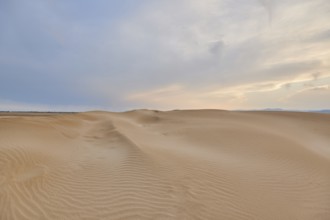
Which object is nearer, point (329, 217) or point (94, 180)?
point (329, 217)

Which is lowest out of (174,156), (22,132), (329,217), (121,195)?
(329,217)

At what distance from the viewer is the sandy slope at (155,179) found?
472 cm

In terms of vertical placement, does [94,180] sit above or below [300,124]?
below

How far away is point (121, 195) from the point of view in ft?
16.9

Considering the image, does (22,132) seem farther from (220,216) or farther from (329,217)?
(329,217)

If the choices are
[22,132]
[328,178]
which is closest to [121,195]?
[328,178]

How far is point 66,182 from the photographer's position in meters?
5.86

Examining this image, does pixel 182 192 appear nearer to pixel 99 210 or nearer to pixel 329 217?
pixel 99 210

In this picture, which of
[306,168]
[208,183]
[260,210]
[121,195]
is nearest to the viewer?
[260,210]

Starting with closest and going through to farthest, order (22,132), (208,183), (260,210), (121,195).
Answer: (260,210) < (121,195) < (208,183) < (22,132)

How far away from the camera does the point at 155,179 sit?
19.1 feet

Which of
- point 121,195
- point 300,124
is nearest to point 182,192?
point 121,195

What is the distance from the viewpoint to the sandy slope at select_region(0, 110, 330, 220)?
15.5 ft

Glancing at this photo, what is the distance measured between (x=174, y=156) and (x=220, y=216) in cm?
299
